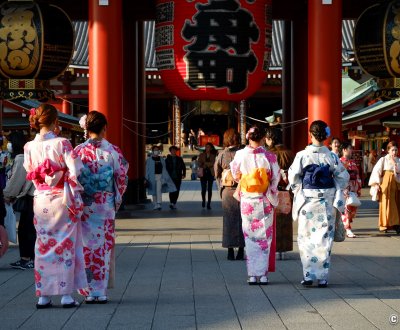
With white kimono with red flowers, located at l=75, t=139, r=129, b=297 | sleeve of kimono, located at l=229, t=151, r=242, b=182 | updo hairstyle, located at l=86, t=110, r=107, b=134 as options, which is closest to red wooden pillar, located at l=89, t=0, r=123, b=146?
sleeve of kimono, located at l=229, t=151, r=242, b=182

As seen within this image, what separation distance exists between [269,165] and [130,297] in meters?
2.25

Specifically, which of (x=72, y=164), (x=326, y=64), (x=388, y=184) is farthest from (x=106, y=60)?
(x=72, y=164)

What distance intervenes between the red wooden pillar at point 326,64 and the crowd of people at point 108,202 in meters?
4.49

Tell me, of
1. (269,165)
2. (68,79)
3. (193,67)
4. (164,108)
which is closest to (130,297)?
(269,165)

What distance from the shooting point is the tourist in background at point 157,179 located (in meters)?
20.8

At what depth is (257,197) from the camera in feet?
31.7

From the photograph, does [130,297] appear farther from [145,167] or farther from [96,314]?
[145,167]

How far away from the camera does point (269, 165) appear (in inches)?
384

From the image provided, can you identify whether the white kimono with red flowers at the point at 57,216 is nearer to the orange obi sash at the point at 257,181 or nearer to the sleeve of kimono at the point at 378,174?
the orange obi sash at the point at 257,181

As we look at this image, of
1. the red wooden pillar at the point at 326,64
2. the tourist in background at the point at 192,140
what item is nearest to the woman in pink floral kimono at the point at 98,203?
the red wooden pillar at the point at 326,64

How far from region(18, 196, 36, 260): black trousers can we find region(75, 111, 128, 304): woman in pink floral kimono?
288 centimetres

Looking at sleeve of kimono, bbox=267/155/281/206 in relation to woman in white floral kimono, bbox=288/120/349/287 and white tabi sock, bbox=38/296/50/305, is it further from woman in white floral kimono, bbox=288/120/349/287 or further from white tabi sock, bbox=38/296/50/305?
white tabi sock, bbox=38/296/50/305

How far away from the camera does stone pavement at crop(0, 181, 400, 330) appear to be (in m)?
7.16

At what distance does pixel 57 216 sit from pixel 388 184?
8543 mm
